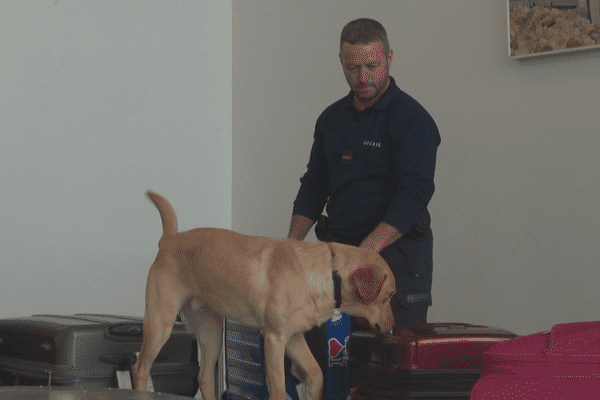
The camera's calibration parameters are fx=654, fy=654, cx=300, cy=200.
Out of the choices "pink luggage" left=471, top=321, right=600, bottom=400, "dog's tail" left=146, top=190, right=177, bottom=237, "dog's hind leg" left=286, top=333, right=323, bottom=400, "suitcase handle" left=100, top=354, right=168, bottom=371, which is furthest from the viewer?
"suitcase handle" left=100, top=354, right=168, bottom=371

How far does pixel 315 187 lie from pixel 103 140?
60.7 inches

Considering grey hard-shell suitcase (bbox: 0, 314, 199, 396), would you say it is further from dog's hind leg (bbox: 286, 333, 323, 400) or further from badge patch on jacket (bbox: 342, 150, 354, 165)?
badge patch on jacket (bbox: 342, 150, 354, 165)

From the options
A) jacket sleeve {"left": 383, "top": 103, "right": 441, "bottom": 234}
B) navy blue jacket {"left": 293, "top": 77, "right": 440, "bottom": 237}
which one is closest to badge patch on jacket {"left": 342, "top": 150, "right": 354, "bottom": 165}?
navy blue jacket {"left": 293, "top": 77, "right": 440, "bottom": 237}

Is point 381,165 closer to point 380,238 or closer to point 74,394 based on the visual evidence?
point 380,238

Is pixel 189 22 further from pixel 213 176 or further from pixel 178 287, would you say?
pixel 178 287

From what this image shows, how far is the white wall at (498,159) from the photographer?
2.46 meters

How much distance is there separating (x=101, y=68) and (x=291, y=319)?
2.37 m

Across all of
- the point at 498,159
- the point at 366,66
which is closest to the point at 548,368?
the point at 366,66

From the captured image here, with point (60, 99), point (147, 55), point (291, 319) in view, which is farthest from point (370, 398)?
point (147, 55)

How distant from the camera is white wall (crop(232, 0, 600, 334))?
97.0 inches

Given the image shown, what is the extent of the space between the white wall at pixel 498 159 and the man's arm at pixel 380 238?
Result: 1067 millimetres

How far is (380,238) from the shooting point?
1695 mm

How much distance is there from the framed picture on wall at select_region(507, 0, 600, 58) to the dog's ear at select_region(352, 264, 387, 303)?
1.51m

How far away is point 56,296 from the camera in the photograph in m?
3.14
